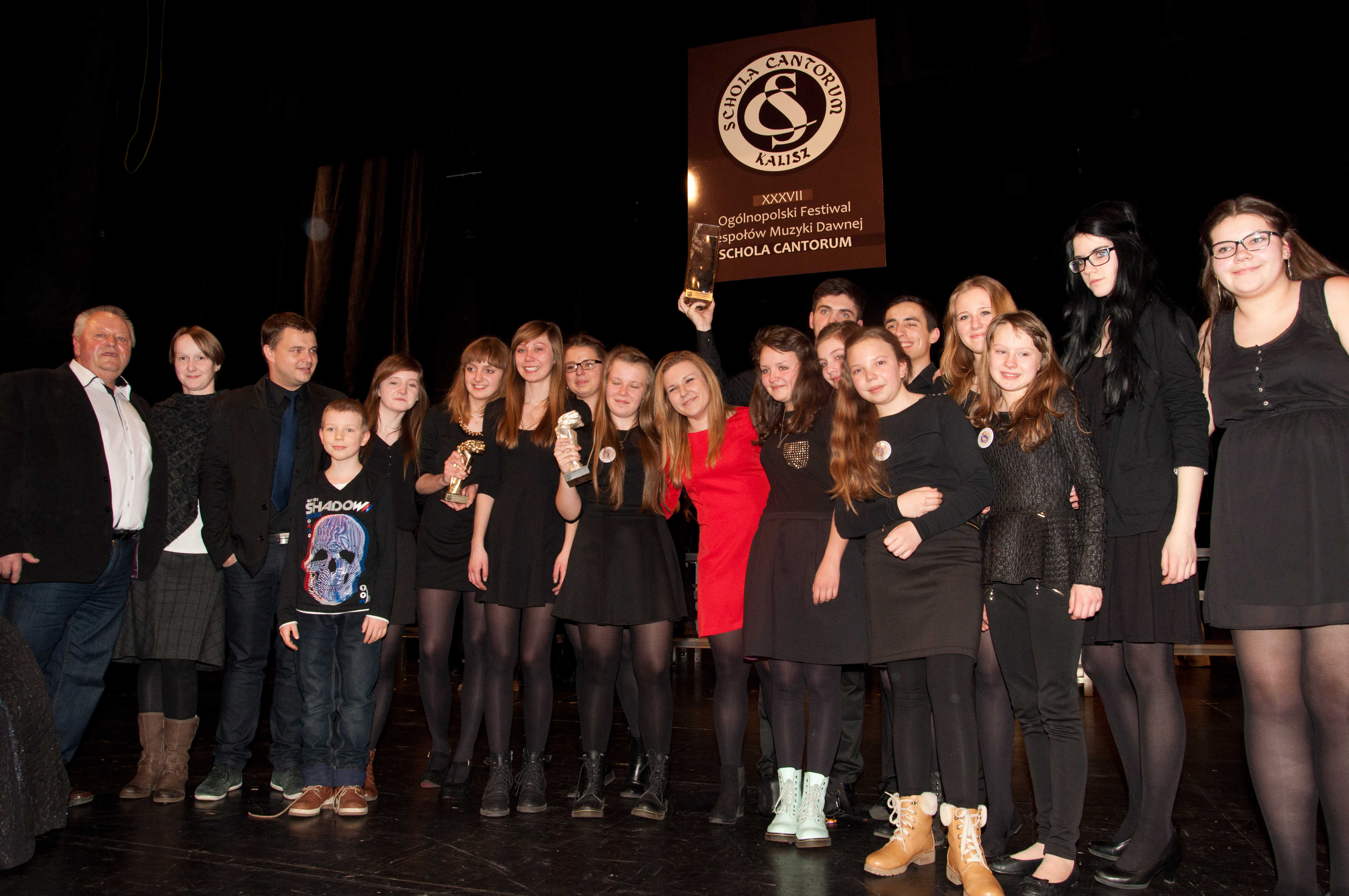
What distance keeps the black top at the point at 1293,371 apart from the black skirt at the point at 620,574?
1595 millimetres

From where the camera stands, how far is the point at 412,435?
329cm

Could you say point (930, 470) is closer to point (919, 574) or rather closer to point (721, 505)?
point (919, 574)

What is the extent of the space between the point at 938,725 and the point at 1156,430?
0.92 m

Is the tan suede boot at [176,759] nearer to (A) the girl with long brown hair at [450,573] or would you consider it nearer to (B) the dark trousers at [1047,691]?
(A) the girl with long brown hair at [450,573]

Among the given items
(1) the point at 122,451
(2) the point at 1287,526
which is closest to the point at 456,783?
(1) the point at 122,451

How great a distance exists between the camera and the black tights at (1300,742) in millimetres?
1776

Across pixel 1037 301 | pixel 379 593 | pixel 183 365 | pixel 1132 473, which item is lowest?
pixel 379 593

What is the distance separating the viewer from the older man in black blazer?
282 cm

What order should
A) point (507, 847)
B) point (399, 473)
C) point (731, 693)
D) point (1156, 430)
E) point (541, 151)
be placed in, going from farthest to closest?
point (541, 151)
point (399, 473)
point (731, 693)
point (507, 847)
point (1156, 430)

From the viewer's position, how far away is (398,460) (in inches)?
129

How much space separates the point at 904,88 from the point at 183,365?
4340 millimetres

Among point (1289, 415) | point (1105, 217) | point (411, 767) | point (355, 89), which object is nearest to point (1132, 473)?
point (1289, 415)

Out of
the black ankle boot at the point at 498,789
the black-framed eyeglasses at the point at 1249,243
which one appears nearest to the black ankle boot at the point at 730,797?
the black ankle boot at the point at 498,789

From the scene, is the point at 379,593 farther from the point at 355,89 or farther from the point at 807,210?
the point at 355,89
